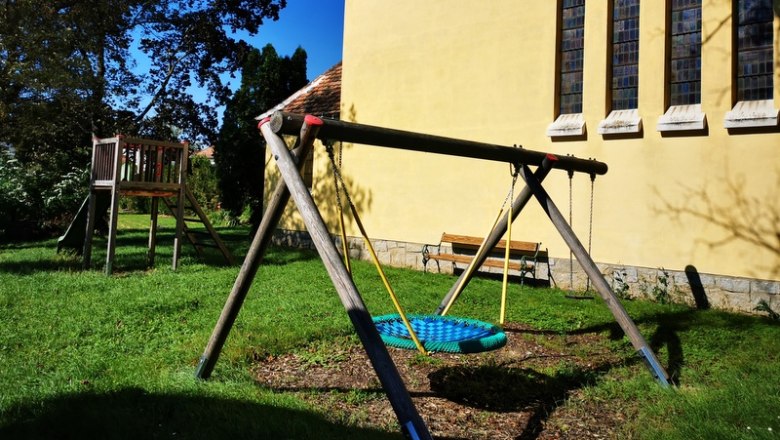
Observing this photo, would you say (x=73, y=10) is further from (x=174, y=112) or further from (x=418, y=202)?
(x=418, y=202)

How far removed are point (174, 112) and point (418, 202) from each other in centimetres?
1127

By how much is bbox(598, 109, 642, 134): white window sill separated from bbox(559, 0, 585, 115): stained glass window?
0.73 m

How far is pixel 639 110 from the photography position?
8508mm

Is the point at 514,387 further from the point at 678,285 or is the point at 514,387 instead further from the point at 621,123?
the point at 621,123

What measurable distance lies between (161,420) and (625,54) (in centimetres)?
855

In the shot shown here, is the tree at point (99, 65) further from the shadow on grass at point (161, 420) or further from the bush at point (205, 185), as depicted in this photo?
the shadow on grass at point (161, 420)

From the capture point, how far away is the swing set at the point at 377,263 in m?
2.77

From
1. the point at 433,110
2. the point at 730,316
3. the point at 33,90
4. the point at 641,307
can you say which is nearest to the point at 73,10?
the point at 33,90

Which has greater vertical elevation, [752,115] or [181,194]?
[752,115]

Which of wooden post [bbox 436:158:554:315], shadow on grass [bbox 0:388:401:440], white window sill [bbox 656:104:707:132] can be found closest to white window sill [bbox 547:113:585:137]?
white window sill [bbox 656:104:707:132]

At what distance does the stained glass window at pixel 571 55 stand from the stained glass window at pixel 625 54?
1.79ft

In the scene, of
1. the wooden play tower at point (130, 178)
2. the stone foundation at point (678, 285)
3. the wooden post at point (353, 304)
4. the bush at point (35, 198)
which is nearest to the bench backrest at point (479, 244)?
the stone foundation at point (678, 285)

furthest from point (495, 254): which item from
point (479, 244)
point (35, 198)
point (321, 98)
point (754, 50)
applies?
point (35, 198)

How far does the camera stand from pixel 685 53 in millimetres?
8312
